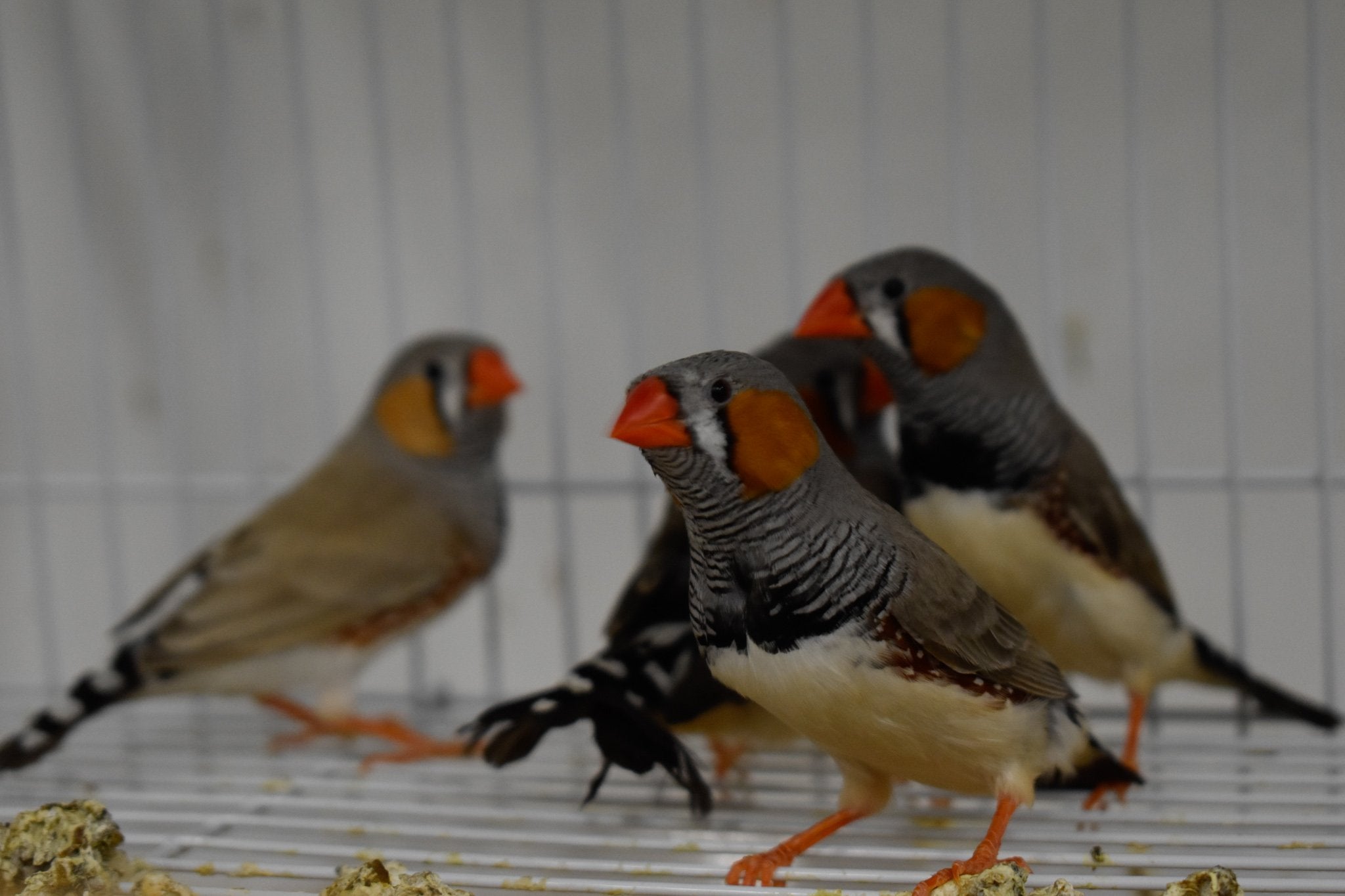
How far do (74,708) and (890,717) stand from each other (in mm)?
934

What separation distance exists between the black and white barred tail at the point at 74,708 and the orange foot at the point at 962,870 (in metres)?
0.92

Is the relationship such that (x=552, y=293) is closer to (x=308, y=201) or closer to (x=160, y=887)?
(x=308, y=201)

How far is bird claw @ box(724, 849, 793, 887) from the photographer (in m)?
1.06

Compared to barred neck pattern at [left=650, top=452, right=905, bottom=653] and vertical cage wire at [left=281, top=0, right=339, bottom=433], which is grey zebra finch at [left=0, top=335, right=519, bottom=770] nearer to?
vertical cage wire at [left=281, top=0, right=339, bottom=433]

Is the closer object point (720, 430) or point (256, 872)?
point (720, 430)

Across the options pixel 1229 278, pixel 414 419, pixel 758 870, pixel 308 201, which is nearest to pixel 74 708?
pixel 414 419

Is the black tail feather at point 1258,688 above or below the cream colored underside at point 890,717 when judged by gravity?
below

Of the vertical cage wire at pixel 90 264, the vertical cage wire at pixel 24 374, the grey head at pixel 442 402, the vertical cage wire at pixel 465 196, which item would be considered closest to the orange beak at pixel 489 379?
the grey head at pixel 442 402

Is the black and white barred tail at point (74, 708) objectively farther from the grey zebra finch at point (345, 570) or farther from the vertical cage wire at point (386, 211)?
the vertical cage wire at point (386, 211)

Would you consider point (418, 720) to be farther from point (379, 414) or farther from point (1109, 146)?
point (1109, 146)

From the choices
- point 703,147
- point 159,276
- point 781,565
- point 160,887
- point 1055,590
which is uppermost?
point 703,147

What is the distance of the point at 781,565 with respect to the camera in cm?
96

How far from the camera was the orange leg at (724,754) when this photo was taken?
54.7 inches

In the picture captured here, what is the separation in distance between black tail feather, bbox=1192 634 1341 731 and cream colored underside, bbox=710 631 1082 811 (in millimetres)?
415
